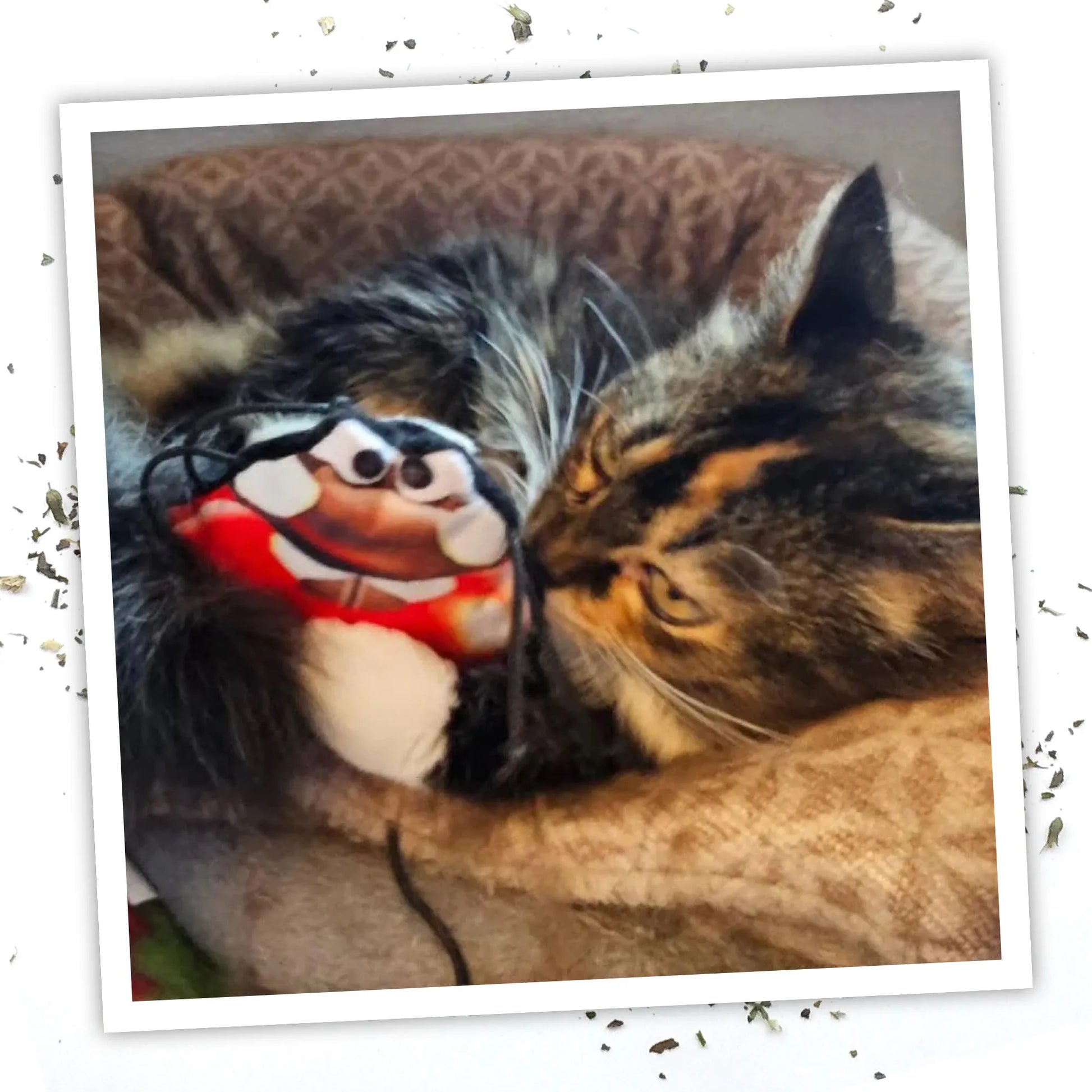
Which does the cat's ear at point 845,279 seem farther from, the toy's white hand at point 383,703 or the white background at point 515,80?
the toy's white hand at point 383,703

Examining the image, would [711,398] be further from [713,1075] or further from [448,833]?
[713,1075]

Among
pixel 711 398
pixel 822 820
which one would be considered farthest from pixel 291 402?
pixel 822 820

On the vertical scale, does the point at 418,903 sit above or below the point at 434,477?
below

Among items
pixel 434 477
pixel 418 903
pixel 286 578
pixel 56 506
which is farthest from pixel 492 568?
pixel 56 506

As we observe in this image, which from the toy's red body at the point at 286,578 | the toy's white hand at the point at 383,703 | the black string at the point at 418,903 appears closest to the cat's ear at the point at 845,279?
the toy's red body at the point at 286,578

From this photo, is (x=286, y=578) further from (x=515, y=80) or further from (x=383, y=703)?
(x=515, y=80)

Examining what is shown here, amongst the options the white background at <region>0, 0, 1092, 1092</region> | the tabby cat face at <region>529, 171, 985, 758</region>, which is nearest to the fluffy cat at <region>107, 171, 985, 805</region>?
the tabby cat face at <region>529, 171, 985, 758</region>

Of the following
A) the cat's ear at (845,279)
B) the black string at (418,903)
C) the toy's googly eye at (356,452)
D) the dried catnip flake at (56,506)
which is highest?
the cat's ear at (845,279)
